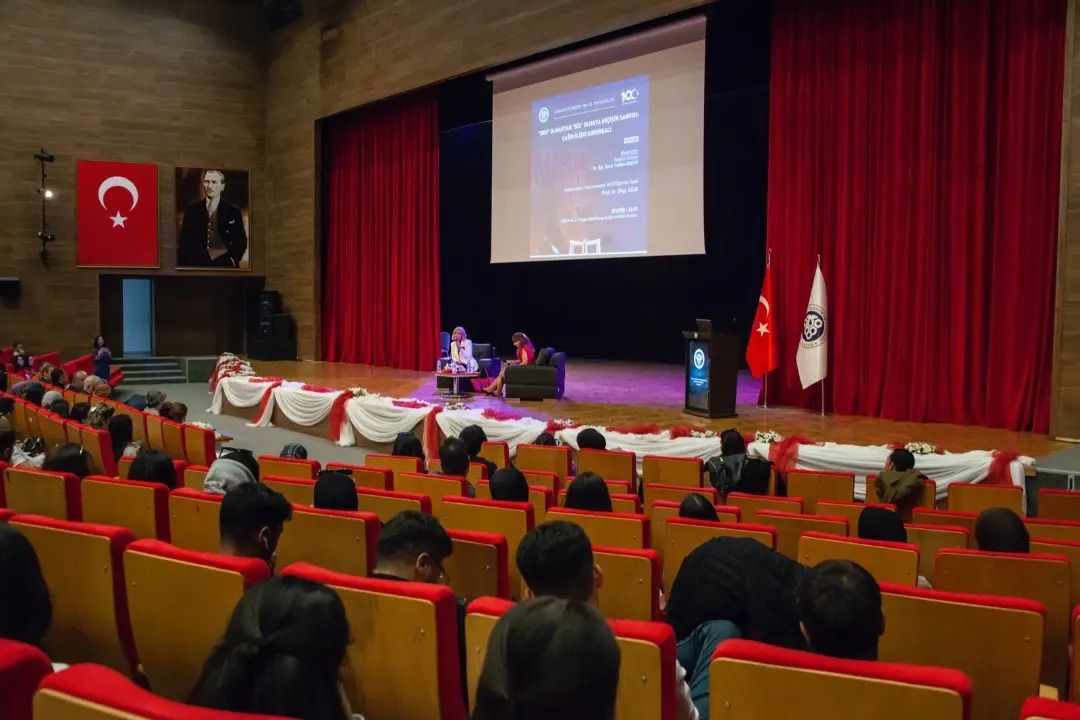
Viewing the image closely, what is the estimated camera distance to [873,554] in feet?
9.39

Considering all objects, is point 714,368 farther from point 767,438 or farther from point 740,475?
point 740,475

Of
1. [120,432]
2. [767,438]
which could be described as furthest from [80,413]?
[767,438]

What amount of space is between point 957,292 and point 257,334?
13166 millimetres

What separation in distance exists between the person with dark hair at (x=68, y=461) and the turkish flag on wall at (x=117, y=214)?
48.4 ft

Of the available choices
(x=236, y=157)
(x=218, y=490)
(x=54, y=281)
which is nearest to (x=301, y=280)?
(x=236, y=157)

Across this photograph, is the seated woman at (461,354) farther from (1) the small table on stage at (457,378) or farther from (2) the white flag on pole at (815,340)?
(2) the white flag on pole at (815,340)

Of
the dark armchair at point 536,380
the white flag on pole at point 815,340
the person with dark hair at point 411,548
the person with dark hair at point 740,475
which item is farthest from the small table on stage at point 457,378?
the person with dark hair at point 411,548

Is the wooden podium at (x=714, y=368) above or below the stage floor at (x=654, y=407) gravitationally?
above

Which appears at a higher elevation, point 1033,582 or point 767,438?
point 1033,582

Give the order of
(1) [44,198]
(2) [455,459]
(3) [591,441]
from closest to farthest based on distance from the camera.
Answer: (2) [455,459] → (3) [591,441] → (1) [44,198]

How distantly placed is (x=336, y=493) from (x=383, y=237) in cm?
1369

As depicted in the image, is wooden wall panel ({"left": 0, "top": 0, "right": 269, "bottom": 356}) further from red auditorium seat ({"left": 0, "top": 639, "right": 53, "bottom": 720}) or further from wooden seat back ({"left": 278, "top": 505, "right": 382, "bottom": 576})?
red auditorium seat ({"left": 0, "top": 639, "right": 53, "bottom": 720})

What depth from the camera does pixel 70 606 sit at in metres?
2.34

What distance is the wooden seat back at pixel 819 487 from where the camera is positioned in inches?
213
